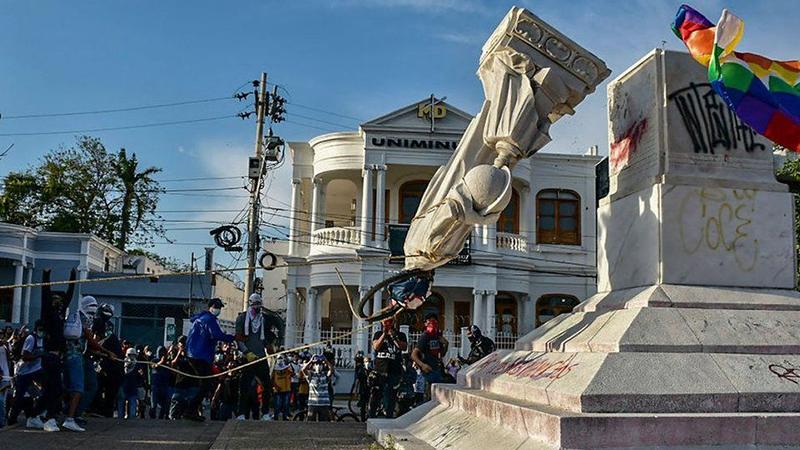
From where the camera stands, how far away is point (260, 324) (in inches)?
444

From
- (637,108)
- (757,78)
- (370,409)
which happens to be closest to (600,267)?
(637,108)

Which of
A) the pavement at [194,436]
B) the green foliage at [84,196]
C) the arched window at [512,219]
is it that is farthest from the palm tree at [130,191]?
the pavement at [194,436]

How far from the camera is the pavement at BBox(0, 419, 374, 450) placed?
24.1 ft

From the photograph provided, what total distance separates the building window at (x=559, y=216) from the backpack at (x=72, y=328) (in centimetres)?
2306

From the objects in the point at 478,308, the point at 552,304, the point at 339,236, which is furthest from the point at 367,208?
the point at 552,304

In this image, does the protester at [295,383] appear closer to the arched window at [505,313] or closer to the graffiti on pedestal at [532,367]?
the graffiti on pedestal at [532,367]

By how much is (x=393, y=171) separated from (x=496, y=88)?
21983 mm

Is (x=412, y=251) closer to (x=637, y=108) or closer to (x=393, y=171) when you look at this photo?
(x=637, y=108)

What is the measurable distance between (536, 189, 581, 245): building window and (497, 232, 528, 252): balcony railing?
1456 millimetres

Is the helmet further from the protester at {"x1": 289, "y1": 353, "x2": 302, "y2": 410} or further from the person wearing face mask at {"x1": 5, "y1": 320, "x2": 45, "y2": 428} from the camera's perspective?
the protester at {"x1": 289, "y1": 353, "x2": 302, "y2": 410}

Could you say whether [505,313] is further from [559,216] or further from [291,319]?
[291,319]

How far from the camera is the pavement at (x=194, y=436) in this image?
7.35m

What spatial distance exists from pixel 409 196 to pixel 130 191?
806 inches

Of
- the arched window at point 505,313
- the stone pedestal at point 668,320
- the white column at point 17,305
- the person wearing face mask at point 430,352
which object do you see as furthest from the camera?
the white column at point 17,305
